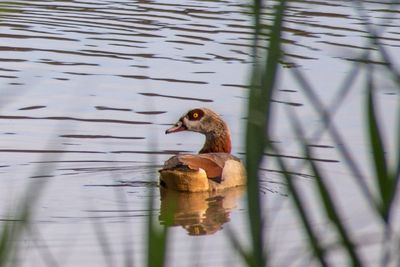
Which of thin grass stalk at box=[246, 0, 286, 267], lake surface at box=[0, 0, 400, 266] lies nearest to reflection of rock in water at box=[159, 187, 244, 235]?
lake surface at box=[0, 0, 400, 266]

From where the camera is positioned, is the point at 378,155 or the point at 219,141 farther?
the point at 219,141

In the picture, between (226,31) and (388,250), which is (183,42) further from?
(388,250)

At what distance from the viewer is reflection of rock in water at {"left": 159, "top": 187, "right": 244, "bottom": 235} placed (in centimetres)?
820

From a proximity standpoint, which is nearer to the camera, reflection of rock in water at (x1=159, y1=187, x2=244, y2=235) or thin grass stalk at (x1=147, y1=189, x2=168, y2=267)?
thin grass stalk at (x1=147, y1=189, x2=168, y2=267)

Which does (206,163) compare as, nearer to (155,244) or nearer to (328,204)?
(328,204)

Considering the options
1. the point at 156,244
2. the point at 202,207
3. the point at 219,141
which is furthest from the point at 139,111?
the point at 156,244

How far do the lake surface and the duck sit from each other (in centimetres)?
12

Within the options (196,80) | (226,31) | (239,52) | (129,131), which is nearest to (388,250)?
(129,131)

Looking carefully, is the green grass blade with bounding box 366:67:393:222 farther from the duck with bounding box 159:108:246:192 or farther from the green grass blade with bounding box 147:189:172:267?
the duck with bounding box 159:108:246:192

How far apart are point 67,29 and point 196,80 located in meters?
3.12

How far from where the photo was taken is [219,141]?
1034 centimetres

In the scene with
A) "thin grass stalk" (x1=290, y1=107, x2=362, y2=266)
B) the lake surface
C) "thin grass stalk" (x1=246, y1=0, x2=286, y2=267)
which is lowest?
the lake surface

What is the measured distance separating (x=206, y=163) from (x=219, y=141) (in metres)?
0.70

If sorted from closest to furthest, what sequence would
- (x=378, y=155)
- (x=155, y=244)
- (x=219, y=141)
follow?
(x=155, y=244) → (x=378, y=155) → (x=219, y=141)
